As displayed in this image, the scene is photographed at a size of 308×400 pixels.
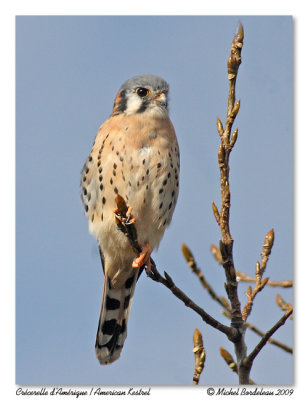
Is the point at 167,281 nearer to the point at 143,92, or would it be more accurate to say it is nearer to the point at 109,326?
the point at 109,326

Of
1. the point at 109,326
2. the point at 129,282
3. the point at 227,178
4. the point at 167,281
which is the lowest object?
the point at 109,326

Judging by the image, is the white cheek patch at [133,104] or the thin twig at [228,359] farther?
the white cheek patch at [133,104]

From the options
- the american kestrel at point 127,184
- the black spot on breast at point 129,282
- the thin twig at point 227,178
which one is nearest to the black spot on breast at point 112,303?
the american kestrel at point 127,184

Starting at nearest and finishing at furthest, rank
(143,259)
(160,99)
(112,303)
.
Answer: (143,259) → (160,99) → (112,303)

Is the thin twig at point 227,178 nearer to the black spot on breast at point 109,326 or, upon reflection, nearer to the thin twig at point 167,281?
the thin twig at point 167,281

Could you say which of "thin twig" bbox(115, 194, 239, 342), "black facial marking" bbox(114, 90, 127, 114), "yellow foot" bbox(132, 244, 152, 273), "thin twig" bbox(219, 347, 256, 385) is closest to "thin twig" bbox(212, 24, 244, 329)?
"thin twig" bbox(115, 194, 239, 342)

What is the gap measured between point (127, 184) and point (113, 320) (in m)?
1.04

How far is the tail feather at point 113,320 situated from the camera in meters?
3.39

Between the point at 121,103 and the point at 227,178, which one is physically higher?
the point at 121,103

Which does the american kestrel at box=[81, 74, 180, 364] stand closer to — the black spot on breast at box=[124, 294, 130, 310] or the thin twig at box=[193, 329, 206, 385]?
the black spot on breast at box=[124, 294, 130, 310]

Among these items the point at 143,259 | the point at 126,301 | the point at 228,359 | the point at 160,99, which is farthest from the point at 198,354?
the point at 160,99

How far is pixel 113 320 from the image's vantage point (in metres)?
3.55

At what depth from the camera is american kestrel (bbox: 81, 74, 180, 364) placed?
3.12 m
